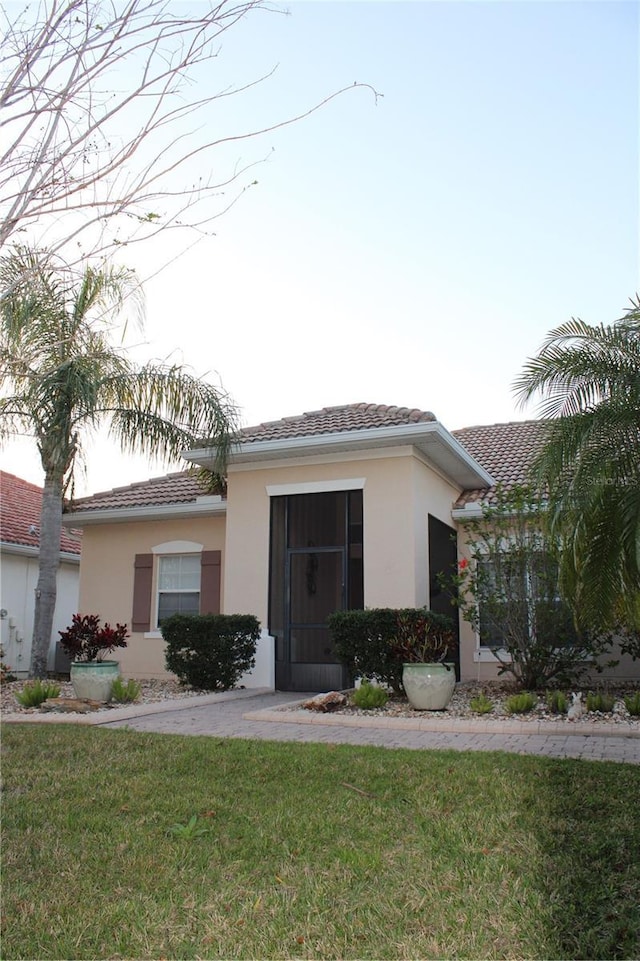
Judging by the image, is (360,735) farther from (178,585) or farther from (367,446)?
(178,585)

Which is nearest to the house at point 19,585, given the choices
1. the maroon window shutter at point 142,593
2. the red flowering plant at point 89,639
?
the maroon window shutter at point 142,593

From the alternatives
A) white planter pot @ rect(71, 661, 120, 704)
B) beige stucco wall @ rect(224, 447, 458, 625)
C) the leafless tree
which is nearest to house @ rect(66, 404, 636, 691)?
beige stucco wall @ rect(224, 447, 458, 625)

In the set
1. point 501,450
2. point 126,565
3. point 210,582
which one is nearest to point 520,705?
point 210,582

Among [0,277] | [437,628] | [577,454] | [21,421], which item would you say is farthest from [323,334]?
[21,421]

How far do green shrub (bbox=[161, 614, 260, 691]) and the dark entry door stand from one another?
1226 mm

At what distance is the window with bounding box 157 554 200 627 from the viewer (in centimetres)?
1602

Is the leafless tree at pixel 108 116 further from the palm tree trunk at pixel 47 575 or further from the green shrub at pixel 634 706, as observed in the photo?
the palm tree trunk at pixel 47 575

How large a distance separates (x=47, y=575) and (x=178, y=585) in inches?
133

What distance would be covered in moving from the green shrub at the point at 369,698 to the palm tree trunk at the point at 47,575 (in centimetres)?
595

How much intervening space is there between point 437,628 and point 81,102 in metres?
8.62

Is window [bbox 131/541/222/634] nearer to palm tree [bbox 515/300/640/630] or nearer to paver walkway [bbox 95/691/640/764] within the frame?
paver walkway [bbox 95/691/640/764]

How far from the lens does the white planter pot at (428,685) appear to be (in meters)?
10.0

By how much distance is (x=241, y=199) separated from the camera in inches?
181

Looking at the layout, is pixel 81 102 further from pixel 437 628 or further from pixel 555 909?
pixel 437 628
